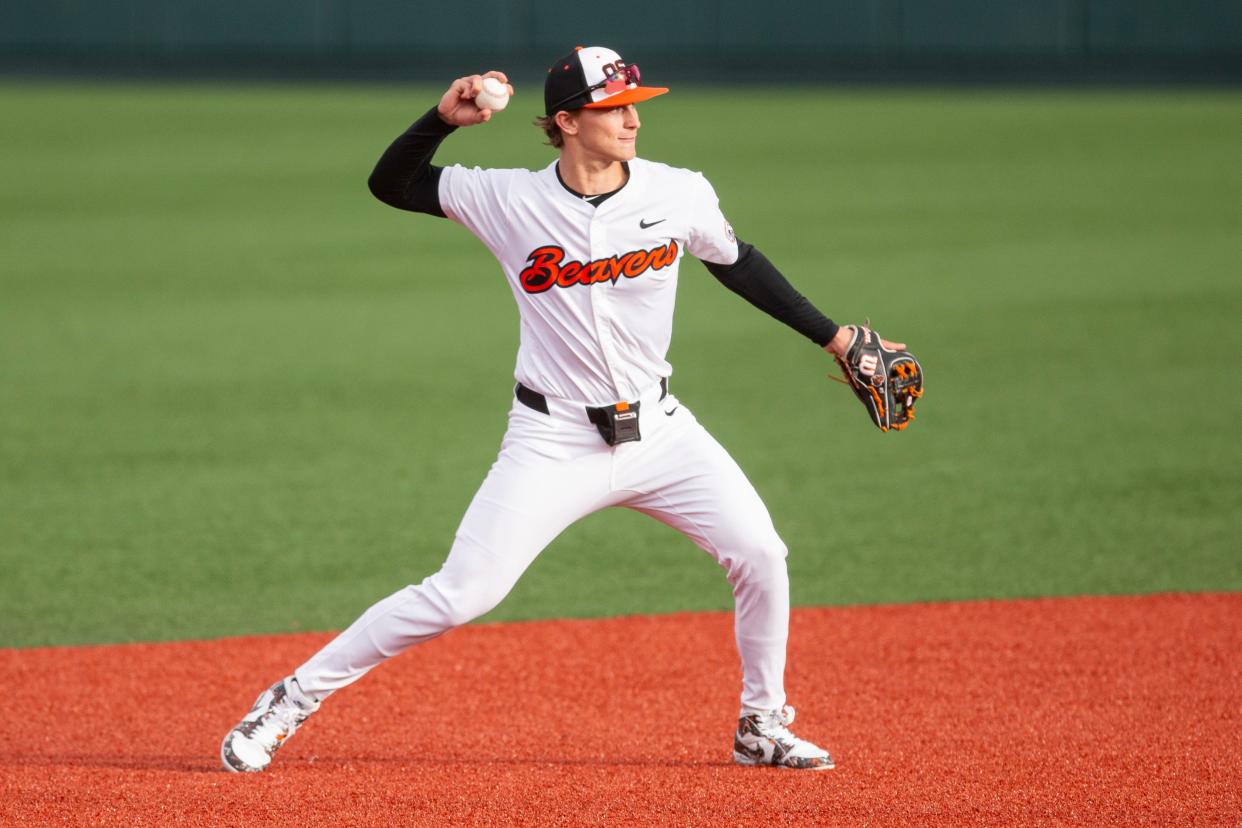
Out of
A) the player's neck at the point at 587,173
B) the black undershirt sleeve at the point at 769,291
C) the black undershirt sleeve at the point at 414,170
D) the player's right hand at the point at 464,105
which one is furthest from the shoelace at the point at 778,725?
the player's right hand at the point at 464,105

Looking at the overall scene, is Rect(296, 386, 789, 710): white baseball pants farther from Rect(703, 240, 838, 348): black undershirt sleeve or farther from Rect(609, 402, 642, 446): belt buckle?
Rect(703, 240, 838, 348): black undershirt sleeve

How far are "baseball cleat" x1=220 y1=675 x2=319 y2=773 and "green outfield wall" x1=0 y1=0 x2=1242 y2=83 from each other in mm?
25330

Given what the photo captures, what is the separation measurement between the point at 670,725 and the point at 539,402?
1.28m

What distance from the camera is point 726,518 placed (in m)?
4.20

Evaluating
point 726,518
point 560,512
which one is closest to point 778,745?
point 726,518

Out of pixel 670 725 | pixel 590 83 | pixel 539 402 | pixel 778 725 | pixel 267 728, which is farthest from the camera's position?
pixel 670 725

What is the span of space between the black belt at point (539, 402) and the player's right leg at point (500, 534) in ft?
0.07

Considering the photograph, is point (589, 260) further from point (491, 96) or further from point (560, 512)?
point (560, 512)

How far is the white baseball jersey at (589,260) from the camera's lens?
4090 mm

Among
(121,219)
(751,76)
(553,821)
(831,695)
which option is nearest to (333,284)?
(121,219)

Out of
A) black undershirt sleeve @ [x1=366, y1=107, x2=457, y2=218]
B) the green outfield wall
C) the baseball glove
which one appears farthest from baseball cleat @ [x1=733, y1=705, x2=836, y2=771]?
the green outfield wall

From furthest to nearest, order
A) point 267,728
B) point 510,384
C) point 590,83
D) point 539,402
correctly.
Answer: point 510,384 → point 267,728 → point 539,402 → point 590,83

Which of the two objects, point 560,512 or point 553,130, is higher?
point 553,130

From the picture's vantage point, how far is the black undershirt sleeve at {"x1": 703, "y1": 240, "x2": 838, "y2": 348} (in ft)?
14.2
